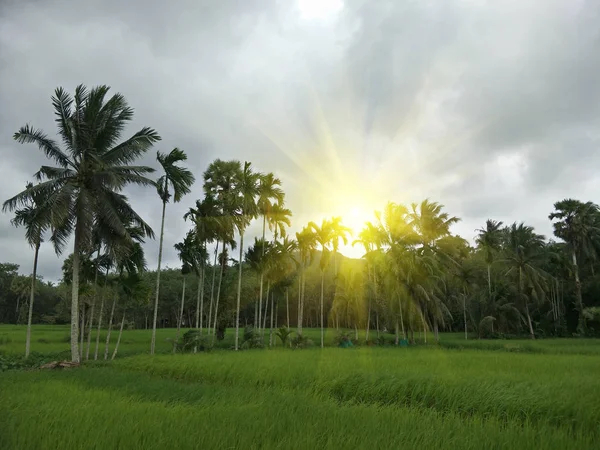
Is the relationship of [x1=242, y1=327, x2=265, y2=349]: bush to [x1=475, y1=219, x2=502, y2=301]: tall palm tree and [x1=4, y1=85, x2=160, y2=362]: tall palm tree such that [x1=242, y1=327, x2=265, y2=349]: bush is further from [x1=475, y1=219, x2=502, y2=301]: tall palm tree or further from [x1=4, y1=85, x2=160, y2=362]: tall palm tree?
[x1=475, y1=219, x2=502, y2=301]: tall palm tree

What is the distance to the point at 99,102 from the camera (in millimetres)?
20547

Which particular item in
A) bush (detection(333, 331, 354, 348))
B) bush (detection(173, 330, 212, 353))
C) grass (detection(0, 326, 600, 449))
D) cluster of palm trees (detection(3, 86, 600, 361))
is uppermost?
cluster of palm trees (detection(3, 86, 600, 361))

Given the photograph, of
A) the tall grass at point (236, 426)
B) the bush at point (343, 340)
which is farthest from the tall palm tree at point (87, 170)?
the bush at point (343, 340)

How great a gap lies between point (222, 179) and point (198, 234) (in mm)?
5418

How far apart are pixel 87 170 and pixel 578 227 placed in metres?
49.4

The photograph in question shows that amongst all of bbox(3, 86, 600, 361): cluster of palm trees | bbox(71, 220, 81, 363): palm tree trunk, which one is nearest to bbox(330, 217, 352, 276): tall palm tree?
bbox(3, 86, 600, 361): cluster of palm trees

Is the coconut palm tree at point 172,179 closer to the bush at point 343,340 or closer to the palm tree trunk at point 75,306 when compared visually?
the palm tree trunk at point 75,306

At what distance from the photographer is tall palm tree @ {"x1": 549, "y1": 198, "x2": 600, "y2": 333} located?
44375 mm

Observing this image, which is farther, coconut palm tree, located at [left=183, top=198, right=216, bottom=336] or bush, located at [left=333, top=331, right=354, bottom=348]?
bush, located at [left=333, top=331, right=354, bottom=348]

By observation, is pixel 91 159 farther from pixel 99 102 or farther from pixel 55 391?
pixel 55 391

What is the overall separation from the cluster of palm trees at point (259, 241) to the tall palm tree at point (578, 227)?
0.40 feet

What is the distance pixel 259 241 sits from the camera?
104ft

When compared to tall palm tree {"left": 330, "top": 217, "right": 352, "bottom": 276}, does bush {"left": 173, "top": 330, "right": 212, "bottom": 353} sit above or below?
below

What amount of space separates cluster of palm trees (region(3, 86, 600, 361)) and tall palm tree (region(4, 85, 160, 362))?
0.05 meters
